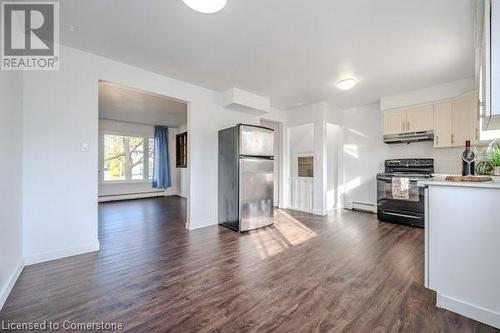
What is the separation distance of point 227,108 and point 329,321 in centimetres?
365

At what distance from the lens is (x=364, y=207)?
496 centimetres

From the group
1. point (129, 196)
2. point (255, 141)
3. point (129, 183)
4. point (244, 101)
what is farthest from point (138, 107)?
point (255, 141)

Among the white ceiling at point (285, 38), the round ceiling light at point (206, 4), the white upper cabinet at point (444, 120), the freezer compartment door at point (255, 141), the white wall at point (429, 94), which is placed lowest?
the freezer compartment door at point (255, 141)

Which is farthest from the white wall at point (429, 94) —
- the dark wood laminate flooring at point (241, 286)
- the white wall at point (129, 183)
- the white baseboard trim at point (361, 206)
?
the white wall at point (129, 183)

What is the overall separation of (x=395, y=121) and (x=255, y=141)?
9.38 ft

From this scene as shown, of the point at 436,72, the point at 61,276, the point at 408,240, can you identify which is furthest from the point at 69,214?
the point at 436,72

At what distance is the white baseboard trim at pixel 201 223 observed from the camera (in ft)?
11.9

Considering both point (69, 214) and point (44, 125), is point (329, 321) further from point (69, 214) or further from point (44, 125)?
point (44, 125)

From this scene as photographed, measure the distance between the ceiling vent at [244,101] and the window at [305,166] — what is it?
1621mm

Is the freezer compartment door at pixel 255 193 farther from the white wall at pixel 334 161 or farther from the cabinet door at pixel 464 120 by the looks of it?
the cabinet door at pixel 464 120

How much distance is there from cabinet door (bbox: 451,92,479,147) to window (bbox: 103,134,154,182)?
7813 mm

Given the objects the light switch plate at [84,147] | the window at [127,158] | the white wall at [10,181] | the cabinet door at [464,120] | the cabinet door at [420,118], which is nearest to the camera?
the white wall at [10,181]

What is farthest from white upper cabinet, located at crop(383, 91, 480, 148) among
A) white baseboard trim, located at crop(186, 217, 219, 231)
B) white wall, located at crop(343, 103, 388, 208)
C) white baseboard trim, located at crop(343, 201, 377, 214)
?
white baseboard trim, located at crop(186, 217, 219, 231)

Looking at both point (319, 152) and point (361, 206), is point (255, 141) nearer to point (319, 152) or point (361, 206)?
point (319, 152)
